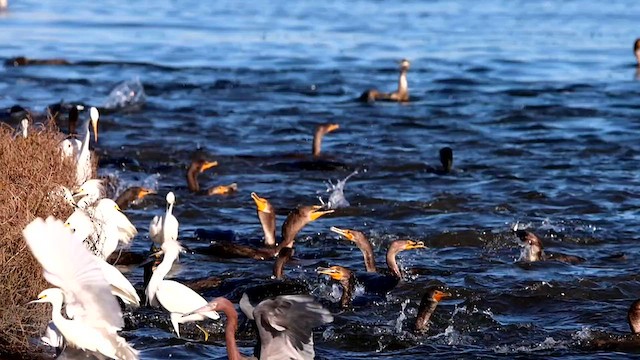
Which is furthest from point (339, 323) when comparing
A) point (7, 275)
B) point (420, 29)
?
point (420, 29)

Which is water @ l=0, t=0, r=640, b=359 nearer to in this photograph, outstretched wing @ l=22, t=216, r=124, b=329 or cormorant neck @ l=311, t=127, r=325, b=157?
cormorant neck @ l=311, t=127, r=325, b=157

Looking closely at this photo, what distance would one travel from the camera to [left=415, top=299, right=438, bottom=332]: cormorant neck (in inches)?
424

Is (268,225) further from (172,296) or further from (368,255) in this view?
(172,296)

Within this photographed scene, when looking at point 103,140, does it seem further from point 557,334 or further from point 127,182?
point 557,334

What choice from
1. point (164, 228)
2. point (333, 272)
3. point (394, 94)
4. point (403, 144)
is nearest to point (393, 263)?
point (333, 272)

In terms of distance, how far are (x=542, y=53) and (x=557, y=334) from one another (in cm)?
2341

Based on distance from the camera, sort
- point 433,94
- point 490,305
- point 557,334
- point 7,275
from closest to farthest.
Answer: point 7,275 → point 557,334 → point 490,305 → point 433,94

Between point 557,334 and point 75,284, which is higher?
point 75,284

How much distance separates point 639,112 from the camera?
965 inches

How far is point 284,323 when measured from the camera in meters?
8.39

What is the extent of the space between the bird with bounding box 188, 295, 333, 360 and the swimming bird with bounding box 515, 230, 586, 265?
5.08 meters

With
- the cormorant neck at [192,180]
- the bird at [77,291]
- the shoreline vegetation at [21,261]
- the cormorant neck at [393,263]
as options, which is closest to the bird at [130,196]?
the cormorant neck at [192,180]

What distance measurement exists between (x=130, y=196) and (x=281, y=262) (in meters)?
3.63

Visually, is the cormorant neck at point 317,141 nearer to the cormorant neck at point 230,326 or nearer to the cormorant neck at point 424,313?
the cormorant neck at point 424,313
